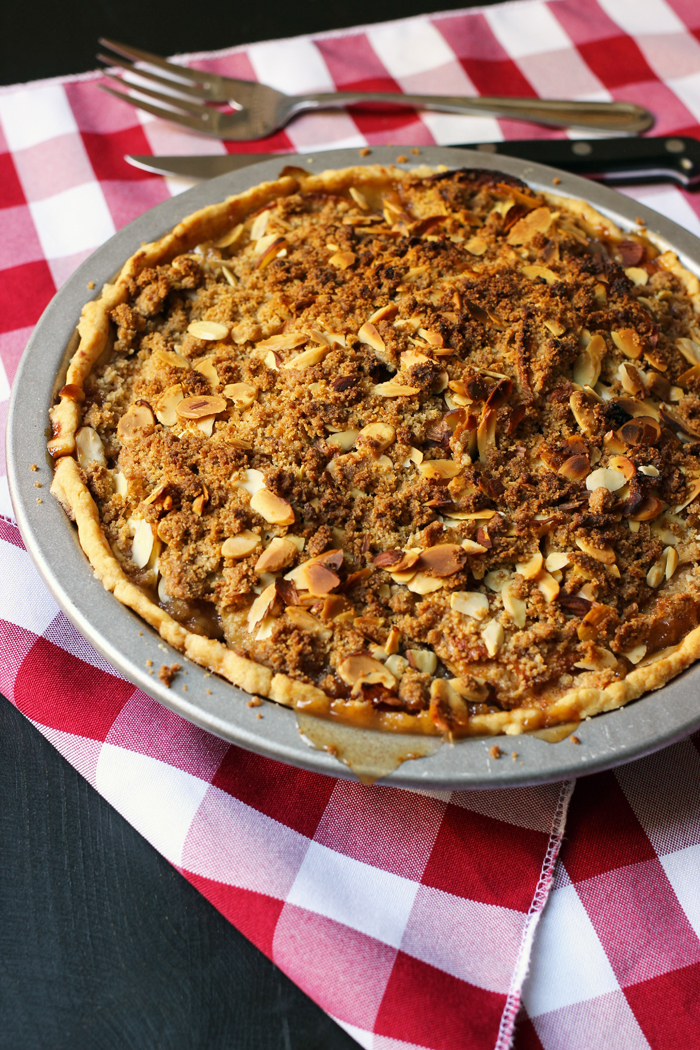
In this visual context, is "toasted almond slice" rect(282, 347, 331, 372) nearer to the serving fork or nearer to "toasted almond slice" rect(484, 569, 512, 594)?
"toasted almond slice" rect(484, 569, 512, 594)

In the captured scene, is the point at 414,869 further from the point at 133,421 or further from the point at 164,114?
the point at 164,114

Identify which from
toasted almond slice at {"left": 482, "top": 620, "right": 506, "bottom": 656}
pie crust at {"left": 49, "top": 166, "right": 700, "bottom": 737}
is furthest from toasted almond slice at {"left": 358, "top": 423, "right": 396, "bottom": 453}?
toasted almond slice at {"left": 482, "top": 620, "right": 506, "bottom": 656}

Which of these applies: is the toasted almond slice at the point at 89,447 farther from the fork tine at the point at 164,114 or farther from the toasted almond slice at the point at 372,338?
the fork tine at the point at 164,114

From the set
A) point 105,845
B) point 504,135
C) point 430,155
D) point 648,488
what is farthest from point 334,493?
point 504,135

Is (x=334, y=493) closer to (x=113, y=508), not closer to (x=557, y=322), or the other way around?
(x=113, y=508)

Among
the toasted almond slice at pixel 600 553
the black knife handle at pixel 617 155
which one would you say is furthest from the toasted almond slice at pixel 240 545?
the black knife handle at pixel 617 155

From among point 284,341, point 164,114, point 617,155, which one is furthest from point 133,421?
point 617,155
